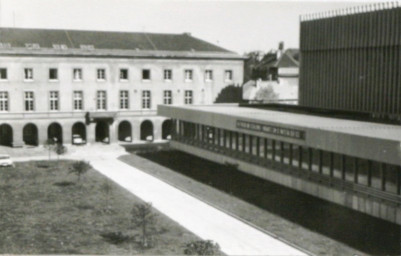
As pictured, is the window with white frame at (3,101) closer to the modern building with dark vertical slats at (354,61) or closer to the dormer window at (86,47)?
the dormer window at (86,47)

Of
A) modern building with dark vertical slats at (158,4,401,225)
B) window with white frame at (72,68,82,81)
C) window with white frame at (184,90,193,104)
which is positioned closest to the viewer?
modern building with dark vertical slats at (158,4,401,225)

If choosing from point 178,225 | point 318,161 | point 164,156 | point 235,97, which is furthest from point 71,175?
point 235,97

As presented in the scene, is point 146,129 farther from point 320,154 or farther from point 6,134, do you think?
point 320,154

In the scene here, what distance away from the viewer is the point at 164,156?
51531 millimetres

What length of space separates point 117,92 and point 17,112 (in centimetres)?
1122

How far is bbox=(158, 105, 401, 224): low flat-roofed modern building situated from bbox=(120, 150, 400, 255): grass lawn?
2.06 ft

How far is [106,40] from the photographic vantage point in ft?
221

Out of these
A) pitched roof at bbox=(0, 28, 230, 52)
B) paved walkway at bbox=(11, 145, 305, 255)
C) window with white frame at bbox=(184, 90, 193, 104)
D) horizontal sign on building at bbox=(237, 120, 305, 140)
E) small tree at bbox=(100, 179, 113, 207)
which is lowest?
paved walkway at bbox=(11, 145, 305, 255)

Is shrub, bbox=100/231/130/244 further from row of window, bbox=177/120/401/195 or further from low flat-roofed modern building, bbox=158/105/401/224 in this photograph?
row of window, bbox=177/120/401/195

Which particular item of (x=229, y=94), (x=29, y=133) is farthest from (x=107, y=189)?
(x=229, y=94)

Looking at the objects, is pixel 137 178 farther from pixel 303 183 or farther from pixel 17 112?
pixel 17 112

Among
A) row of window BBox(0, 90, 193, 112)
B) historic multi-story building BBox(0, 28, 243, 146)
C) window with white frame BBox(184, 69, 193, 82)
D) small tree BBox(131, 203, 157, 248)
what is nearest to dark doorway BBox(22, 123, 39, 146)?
historic multi-story building BBox(0, 28, 243, 146)

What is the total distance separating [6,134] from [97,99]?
35.6ft

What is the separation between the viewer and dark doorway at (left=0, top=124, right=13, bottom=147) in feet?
205
